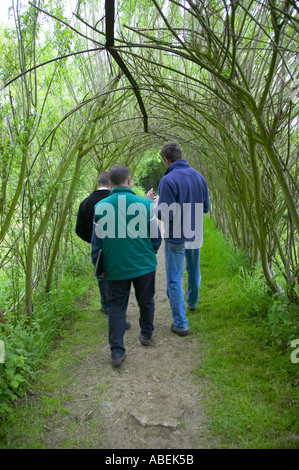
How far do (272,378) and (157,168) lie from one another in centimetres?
1910

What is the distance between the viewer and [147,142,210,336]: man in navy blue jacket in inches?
118

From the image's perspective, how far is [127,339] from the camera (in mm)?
3205

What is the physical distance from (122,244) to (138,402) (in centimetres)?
119

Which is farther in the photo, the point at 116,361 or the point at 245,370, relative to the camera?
the point at 116,361

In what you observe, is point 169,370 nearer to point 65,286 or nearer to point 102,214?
point 102,214

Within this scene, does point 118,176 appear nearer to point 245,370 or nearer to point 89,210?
point 89,210

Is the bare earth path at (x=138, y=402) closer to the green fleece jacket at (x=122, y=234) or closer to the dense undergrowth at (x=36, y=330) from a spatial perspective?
the dense undergrowth at (x=36, y=330)

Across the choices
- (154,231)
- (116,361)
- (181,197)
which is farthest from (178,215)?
(116,361)

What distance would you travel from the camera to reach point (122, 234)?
2.56 m

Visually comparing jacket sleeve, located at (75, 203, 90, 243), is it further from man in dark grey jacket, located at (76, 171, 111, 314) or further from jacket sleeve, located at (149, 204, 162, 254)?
jacket sleeve, located at (149, 204, 162, 254)

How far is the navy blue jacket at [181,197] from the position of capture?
3.00m

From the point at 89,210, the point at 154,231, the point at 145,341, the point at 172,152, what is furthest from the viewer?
the point at 89,210

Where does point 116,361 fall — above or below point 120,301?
below
